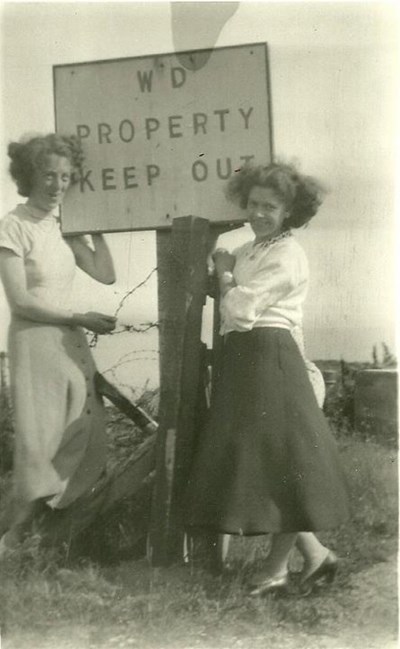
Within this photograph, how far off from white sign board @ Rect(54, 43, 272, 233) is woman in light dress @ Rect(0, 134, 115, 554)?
97 mm

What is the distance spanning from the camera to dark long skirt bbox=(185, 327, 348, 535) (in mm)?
2910

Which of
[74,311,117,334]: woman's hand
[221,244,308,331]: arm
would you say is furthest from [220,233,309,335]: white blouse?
[74,311,117,334]: woman's hand

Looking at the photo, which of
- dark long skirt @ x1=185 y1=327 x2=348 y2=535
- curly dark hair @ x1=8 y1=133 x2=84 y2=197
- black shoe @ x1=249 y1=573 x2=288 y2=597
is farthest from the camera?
curly dark hair @ x1=8 y1=133 x2=84 y2=197

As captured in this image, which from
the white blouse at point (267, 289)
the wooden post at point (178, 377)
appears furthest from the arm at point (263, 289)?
the wooden post at point (178, 377)

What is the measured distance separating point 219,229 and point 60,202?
61 cm

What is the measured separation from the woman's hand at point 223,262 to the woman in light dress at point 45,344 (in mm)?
455

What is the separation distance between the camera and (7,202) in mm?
3172

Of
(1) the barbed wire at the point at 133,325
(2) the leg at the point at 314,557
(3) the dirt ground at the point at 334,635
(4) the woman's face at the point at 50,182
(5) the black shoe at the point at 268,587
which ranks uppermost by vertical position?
(4) the woman's face at the point at 50,182

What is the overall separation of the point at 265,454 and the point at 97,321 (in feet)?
2.64

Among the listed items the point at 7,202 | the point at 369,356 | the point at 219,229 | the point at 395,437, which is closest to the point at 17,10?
the point at 7,202

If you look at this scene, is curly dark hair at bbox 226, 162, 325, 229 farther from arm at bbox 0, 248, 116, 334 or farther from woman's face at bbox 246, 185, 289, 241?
arm at bbox 0, 248, 116, 334

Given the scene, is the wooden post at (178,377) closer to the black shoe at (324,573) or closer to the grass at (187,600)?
the grass at (187,600)

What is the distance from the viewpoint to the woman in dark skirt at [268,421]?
115 inches

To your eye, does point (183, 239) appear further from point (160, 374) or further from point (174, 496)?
point (174, 496)
